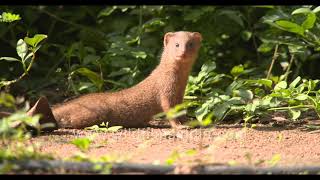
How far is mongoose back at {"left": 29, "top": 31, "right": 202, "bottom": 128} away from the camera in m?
5.46

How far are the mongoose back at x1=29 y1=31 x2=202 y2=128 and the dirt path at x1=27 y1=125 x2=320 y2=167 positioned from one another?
267 millimetres

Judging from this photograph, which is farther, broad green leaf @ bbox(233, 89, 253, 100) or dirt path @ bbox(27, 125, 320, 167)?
broad green leaf @ bbox(233, 89, 253, 100)

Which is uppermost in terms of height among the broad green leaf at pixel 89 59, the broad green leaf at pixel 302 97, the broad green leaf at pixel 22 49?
the broad green leaf at pixel 22 49

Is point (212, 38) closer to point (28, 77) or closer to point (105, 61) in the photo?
point (105, 61)

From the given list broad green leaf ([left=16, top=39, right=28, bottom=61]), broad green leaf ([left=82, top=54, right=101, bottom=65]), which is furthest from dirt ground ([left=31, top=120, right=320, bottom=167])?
broad green leaf ([left=82, top=54, right=101, bottom=65])

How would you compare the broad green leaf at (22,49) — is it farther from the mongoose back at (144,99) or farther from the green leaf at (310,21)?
the green leaf at (310,21)

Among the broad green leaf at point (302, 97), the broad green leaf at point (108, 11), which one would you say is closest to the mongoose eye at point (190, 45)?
the broad green leaf at point (302, 97)

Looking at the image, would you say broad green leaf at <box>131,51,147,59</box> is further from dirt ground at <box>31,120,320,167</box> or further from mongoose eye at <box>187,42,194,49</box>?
dirt ground at <box>31,120,320,167</box>

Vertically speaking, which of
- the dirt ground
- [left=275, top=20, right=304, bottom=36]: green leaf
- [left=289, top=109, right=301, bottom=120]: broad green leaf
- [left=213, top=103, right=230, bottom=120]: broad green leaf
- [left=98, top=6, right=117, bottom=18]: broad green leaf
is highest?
[left=98, top=6, right=117, bottom=18]: broad green leaf

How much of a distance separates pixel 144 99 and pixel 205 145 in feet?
4.54

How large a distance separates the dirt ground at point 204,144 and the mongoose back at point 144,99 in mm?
253

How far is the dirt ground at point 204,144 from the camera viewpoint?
156 inches

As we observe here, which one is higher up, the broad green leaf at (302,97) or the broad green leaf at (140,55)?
the broad green leaf at (140,55)
